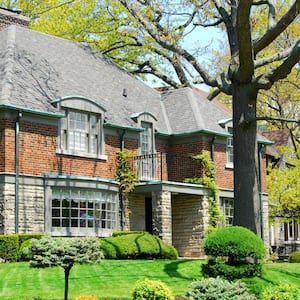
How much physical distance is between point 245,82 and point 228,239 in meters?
5.80

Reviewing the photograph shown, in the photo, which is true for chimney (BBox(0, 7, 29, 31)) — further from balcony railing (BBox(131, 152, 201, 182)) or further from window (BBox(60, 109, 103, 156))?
balcony railing (BBox(131, 152, 201, 182))

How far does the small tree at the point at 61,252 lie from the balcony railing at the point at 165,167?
1392cm

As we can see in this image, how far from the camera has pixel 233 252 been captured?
1595 centimetres

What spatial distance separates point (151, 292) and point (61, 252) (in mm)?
2058

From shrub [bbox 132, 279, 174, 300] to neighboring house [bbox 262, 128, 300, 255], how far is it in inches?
1114

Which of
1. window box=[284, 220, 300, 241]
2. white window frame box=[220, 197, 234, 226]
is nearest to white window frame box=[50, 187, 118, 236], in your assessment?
white window frame box=[220, 197, 234, 226]

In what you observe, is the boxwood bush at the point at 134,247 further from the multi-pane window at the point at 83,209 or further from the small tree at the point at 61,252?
the small tree at the point at 61,252

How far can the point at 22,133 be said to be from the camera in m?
23.2

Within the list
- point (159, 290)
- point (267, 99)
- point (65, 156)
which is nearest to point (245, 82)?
point (65, 156)

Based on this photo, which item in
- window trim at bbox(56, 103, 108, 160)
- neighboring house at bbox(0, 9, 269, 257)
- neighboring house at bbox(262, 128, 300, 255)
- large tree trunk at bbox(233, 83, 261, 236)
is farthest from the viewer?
neighboring house at bbox(262, 128, 300, 255)

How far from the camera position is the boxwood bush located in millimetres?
21609

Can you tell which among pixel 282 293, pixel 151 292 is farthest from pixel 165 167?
pixel 282 293

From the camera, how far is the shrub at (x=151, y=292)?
11.9 metres

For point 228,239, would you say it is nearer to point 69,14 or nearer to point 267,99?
point 69,14
